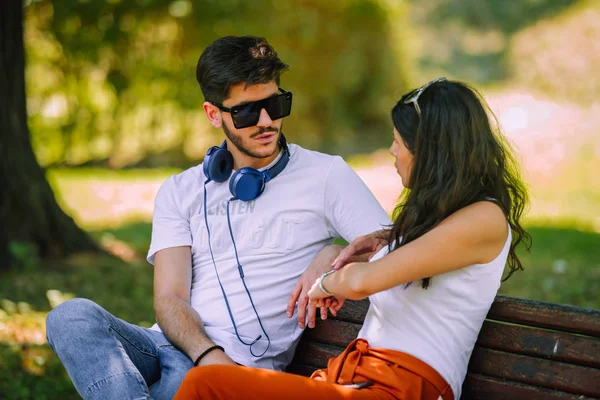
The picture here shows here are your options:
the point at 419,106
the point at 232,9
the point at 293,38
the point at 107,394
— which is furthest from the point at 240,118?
the point at 293,38

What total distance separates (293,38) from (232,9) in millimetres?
2722

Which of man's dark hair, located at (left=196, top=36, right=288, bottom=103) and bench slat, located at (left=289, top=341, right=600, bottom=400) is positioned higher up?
man's dark hair, located at (left=196, top=36, right=288, bottom=103)

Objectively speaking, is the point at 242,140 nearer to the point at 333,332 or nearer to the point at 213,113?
the point at 213,113

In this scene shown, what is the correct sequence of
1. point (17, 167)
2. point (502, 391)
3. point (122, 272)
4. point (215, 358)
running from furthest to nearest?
point (122, 272) < point (17, 167) < point (215, 358) < point (502, 391)

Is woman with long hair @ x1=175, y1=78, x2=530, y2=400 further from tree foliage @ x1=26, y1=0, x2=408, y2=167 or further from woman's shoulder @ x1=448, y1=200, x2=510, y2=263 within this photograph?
tree foliage @ x1=26, y1=0, x2=408, y2=167

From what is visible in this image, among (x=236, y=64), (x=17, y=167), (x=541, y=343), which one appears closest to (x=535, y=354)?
(x=541, y=343)

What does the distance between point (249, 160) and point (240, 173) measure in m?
0.25

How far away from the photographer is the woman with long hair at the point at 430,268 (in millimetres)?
2779

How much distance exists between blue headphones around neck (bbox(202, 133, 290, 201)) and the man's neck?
5 centimetres

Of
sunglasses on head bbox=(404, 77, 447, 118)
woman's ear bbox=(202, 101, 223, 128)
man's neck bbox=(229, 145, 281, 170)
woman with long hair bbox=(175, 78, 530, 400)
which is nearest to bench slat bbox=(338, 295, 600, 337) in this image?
woman with long hair bbox=(175, 78, 530, 400)

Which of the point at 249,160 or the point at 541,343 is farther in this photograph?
the point at 249,160

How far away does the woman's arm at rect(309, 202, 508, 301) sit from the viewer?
2.78 meters

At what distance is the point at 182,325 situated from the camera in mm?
3562

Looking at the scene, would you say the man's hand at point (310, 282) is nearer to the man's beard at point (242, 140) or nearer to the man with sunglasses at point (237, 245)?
the man with sunglasses at point (237, 245)
